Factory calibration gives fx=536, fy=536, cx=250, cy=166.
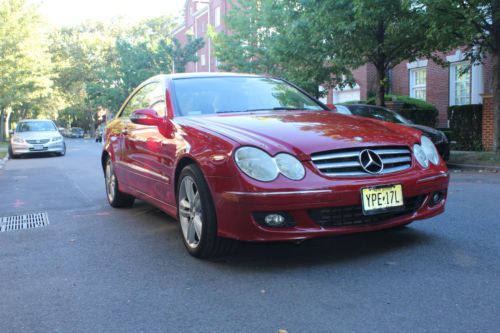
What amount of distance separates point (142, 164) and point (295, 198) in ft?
7.80

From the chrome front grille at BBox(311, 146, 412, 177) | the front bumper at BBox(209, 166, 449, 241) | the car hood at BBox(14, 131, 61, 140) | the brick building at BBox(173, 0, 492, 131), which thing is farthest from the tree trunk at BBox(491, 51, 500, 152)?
the car hood at BBox(14, 131, 61, 140)

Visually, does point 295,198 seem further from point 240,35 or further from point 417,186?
point 240,35

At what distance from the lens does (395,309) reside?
3.07 metres

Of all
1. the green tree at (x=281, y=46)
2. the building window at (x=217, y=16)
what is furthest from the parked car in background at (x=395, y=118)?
the building window at (x=217, y=16)

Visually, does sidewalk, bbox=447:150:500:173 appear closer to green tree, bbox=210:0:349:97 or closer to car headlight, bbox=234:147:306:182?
green tree, bbox=210:0:349:97

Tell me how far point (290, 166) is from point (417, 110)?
15.4 meters

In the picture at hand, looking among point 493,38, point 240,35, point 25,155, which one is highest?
point 240,35

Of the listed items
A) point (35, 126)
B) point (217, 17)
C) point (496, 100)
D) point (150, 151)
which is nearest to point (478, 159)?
point (496, 100)

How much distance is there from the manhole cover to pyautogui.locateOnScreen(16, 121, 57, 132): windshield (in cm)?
1557

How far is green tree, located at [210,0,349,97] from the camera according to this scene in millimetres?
15203

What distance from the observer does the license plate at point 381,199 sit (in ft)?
12.5

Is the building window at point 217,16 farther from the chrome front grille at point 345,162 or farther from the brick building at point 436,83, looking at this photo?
the chrome front grille at point 345,162

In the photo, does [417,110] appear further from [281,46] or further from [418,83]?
[281,46]

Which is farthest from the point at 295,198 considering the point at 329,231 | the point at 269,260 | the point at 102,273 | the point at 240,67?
the point at 240,67
